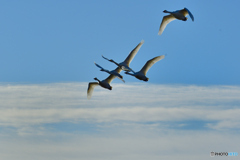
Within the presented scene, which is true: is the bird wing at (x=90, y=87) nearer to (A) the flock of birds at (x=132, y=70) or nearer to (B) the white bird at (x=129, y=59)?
(A) the flock of birds at (x=132, y=70)

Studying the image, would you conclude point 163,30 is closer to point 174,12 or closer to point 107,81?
point 174,12

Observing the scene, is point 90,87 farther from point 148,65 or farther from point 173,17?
point 173,17

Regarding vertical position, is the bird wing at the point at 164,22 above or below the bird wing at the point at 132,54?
above

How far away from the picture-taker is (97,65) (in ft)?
196

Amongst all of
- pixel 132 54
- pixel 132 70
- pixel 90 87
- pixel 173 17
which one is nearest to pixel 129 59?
pixel 132 54

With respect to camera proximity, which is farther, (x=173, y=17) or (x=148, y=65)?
(x=173, y=17)

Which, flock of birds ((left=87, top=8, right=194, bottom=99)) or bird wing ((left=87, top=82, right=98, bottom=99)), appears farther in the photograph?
bird wing ((left=87, top=82, right=98, bottom=99))

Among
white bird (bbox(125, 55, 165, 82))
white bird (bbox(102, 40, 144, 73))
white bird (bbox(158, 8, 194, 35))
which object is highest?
white bird (bbox(158, 8, 194, 35))

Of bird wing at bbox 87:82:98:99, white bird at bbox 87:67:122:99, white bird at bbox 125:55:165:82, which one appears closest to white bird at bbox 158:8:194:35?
white bird at bbox 125:55:165:82

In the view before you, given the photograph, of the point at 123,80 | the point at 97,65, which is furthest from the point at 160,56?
the point at 97,65

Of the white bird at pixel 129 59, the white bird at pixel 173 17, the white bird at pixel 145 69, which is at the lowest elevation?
the white bird at pixel 145 69

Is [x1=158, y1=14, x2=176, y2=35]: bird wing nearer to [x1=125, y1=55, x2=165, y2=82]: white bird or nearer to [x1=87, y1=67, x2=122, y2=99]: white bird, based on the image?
[x1=125, y1=55, x2=165, y2=82]: white bird

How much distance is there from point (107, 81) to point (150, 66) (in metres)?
6.68

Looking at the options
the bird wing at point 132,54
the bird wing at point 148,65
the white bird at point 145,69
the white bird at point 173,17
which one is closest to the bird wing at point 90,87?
the bird wing at point 132,54
